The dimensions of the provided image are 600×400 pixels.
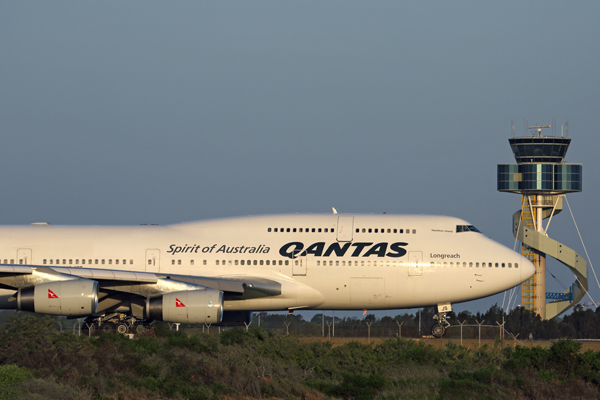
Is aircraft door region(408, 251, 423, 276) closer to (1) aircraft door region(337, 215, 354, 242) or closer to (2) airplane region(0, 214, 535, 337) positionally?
(2) airplane region(0, 214, 535, 337)

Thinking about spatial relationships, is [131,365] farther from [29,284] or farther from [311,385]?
[29,284]

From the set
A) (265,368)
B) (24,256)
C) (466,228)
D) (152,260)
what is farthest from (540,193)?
(265,368)

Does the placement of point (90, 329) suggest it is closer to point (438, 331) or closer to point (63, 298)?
point (63, 298)

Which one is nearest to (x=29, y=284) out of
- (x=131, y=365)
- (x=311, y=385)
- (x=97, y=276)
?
(x=97, y=276)

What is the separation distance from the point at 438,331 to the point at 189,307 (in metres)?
9.05

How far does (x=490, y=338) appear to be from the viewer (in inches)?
1216

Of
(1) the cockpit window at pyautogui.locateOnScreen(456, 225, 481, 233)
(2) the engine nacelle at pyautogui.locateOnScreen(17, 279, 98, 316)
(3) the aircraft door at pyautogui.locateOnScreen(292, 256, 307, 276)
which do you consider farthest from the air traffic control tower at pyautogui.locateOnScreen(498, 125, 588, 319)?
(2) the engine nacelle at pyautogui.locateOnScreen(17, 279, 98, 316)

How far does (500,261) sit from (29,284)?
16.5 meters

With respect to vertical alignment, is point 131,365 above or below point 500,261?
below

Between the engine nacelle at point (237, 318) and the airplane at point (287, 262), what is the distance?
1716 millimetres

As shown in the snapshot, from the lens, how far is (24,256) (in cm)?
3130

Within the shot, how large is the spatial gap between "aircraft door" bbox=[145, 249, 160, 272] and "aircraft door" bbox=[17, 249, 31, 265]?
441 centimetres

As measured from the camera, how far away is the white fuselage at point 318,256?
30.3 meters

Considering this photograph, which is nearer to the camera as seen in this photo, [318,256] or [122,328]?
[122,328]
